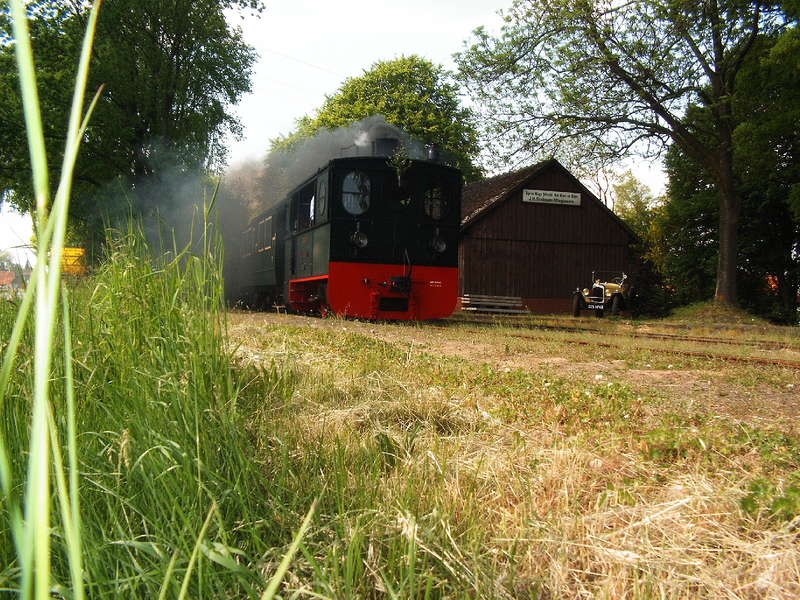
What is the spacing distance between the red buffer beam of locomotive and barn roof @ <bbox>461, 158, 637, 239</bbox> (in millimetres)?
13919

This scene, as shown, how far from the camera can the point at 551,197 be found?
2981 cm

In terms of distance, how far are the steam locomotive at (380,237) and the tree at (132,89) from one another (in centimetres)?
1080

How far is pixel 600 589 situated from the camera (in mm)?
1687

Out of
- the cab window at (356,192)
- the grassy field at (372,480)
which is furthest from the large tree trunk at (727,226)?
the grassy field at (372,480)

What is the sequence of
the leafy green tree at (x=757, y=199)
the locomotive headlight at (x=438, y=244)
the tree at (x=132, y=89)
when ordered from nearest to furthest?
1. the locomotive headlight at (x=438, y=244)
2. the leafy green tree at (x=757, y=199)
3. the tree at (x=132, y=89)

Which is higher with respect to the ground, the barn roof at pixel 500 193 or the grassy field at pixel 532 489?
the barn roof at pixel 500 193

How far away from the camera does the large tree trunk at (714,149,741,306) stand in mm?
19422

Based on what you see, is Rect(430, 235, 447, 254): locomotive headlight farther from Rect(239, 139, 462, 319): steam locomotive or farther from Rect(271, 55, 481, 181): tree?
Rect(271, 55, 481, 181): tree

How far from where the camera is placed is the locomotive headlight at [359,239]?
13.4 meters

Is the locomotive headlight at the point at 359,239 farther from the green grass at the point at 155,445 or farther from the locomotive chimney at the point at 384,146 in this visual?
the green grass at the point at 155,445

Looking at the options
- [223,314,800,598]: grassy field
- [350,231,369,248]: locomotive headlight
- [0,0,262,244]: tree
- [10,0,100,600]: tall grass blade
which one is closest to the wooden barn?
[0,0,262,244]: tree

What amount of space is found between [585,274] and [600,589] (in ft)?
97.7

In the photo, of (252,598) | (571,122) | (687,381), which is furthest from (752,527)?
(571,122)

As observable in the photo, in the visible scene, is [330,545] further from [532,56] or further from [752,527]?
[532,56]
